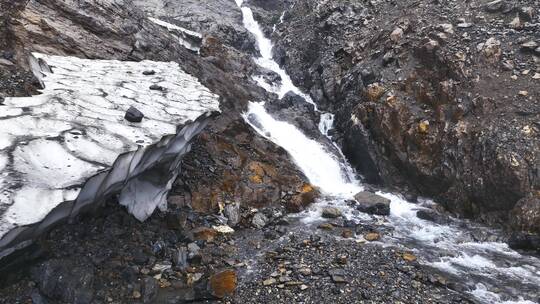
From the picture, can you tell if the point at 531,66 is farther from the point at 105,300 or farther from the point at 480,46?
the point at 105,300

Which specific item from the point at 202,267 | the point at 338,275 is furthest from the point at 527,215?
the point at 202,267

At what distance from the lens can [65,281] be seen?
620cm

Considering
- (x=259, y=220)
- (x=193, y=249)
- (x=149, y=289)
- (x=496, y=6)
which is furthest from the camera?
(x=496, y=6)

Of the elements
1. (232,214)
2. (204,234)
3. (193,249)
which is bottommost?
(193,249)

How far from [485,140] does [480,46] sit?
4070 millimetres

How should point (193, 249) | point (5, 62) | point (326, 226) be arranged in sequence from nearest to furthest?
point (193, 249) < point (5, 62) < point (326, 226)

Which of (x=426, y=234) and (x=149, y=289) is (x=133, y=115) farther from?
(x=426, y=234)

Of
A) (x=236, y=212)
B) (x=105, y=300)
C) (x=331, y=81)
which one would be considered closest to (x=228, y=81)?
(x=331, y=81)

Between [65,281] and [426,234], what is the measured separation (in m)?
8.70

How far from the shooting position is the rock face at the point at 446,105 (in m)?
11.2

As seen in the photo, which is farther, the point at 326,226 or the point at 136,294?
the point at 326,226

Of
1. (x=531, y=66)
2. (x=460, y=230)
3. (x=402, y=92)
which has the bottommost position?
(x=460, y=230)

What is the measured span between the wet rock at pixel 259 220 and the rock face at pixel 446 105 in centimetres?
552

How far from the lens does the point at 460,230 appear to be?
11.0 metres
